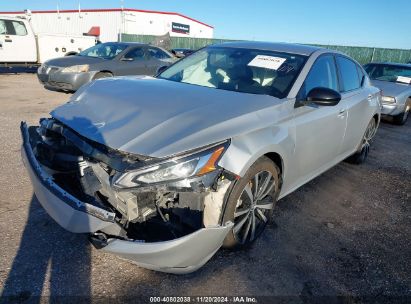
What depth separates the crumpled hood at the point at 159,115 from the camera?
2.21 m

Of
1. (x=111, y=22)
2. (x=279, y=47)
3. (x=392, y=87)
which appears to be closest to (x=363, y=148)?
(x=279, y=47)

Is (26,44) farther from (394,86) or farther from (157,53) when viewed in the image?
(394,86)

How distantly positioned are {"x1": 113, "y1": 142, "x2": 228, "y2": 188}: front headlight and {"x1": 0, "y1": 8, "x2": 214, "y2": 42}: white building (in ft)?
138

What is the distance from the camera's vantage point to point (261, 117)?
264 cm

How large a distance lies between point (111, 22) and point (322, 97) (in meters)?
43.6

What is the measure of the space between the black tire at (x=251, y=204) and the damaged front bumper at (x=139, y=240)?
0.40 feet

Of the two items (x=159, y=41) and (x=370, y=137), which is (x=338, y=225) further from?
(x=159, y=41)

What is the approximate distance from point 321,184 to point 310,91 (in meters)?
1.68

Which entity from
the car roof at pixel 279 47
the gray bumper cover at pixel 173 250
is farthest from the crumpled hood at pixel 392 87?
the gray bumper cover at pixel 173 250

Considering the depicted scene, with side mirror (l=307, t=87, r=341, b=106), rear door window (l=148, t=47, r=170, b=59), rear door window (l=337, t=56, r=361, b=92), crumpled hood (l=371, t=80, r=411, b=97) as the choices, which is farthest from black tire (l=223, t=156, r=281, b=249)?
rear door window (l=148, t=47, r=170, b=59)

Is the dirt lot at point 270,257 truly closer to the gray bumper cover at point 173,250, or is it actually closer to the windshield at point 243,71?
the gray bumper cover at point 173,250

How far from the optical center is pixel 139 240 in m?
2.10

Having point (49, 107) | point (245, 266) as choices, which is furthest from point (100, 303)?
point (49, 107)

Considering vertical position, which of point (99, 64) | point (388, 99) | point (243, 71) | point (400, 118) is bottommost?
point (400, 118)
